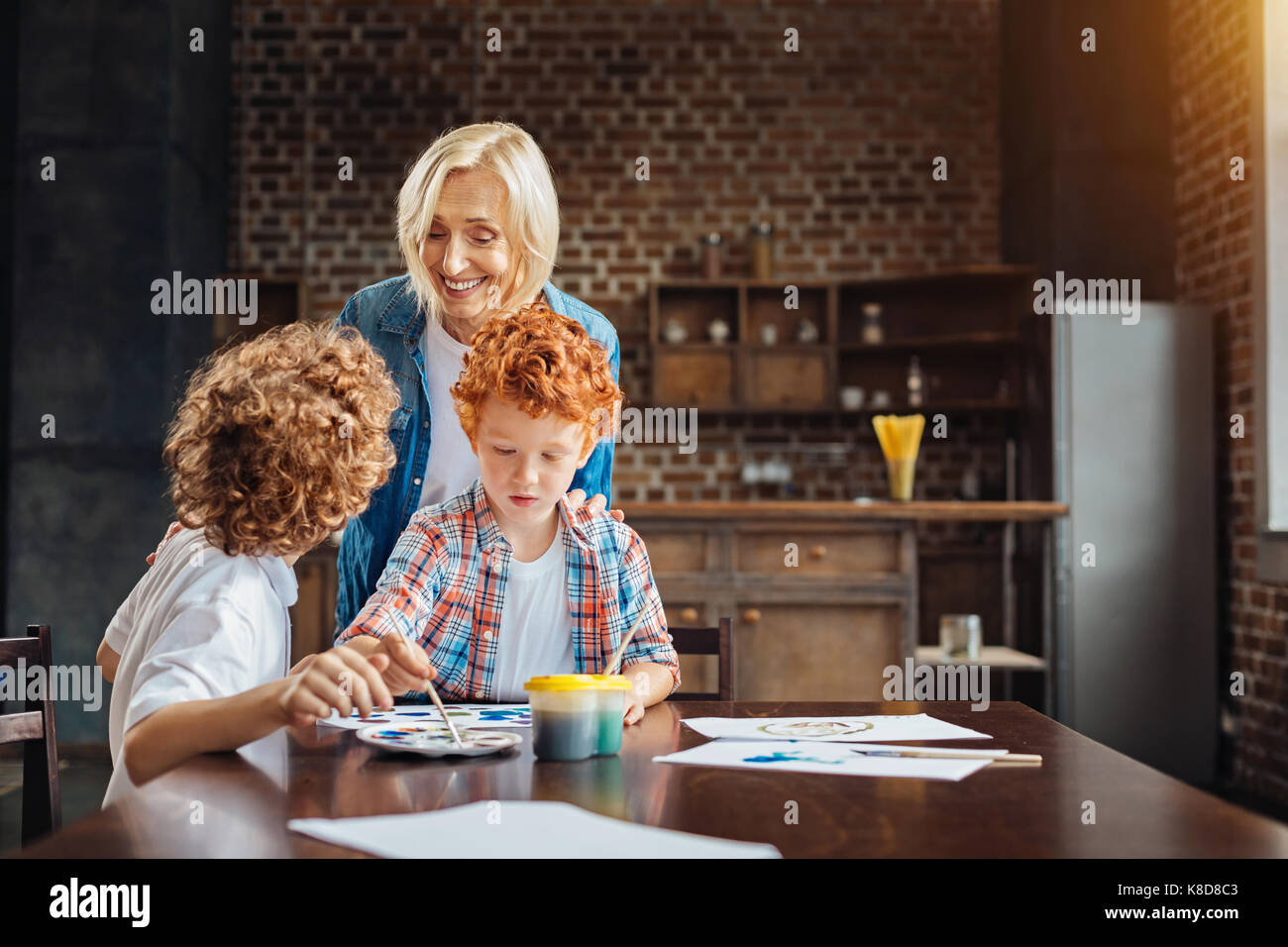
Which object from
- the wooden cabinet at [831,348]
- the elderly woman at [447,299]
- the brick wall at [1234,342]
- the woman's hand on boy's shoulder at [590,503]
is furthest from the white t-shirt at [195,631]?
the wooden cabinet at [831,348]

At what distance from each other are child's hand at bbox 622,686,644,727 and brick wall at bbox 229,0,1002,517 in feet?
→ 13.7

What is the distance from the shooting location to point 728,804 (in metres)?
0.89

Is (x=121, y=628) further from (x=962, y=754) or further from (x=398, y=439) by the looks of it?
(x=962, y=754)

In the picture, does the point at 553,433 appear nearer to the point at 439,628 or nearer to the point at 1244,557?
the point at 439,628

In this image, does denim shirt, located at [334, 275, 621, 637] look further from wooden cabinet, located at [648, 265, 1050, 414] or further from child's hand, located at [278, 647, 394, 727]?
wooden cabinet, located at [648, 265, 1050, 414]

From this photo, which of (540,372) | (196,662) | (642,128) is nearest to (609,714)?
(196,662)

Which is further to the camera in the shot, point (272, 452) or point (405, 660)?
point (272, 452)

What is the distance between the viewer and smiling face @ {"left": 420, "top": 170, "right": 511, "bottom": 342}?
5.73 feet

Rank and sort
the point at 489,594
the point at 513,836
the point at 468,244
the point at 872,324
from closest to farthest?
the point at 513,836, the point at 489,594, the point at 468,244, the point at 872,324

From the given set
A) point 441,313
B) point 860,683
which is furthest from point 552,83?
point 441,313

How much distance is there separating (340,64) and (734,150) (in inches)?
81.1

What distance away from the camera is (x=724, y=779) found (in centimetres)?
98

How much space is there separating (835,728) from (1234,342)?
11.3 ft

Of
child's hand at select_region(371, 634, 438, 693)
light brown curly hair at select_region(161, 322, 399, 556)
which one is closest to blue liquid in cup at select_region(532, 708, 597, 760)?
child's hand at select_region(371, 634, 438, 693)
